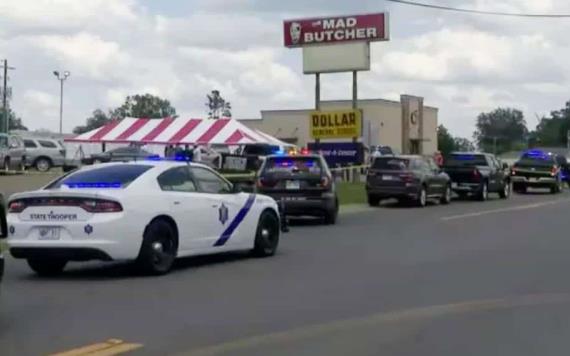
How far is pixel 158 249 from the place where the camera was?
1380 centimetres

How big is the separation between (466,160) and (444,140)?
78.2 m

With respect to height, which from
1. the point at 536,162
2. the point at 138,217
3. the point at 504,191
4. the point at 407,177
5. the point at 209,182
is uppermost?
the point at 536,162

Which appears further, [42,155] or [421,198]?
[42,155]

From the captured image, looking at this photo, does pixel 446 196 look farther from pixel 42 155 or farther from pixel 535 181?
pixel 42 155

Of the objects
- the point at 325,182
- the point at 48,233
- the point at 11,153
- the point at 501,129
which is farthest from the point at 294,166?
the point at 501,129

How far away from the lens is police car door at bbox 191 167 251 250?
15.1 metres

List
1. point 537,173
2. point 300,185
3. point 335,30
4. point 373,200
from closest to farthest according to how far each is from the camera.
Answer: point 300,185
point 373,200
point 537,173
point 335,30

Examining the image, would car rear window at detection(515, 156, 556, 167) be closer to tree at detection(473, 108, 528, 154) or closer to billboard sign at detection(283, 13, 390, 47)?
billboard sign at detection(283, 13, 390, 47)

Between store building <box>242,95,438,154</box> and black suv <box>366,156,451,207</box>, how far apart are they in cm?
4253

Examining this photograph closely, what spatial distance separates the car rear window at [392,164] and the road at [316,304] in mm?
14684

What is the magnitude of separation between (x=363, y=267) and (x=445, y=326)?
5141 millimetres

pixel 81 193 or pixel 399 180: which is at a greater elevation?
pixel 81 193

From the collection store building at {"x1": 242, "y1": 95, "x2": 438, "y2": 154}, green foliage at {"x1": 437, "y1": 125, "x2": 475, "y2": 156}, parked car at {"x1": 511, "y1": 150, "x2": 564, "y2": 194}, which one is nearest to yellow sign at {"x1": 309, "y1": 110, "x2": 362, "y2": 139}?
parked car at {"x1": 511, "y1": 150, "x2": 564, "y2": 194}

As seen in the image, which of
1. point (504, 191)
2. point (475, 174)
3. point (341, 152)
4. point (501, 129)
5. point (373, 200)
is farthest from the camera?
point (501, 129)
